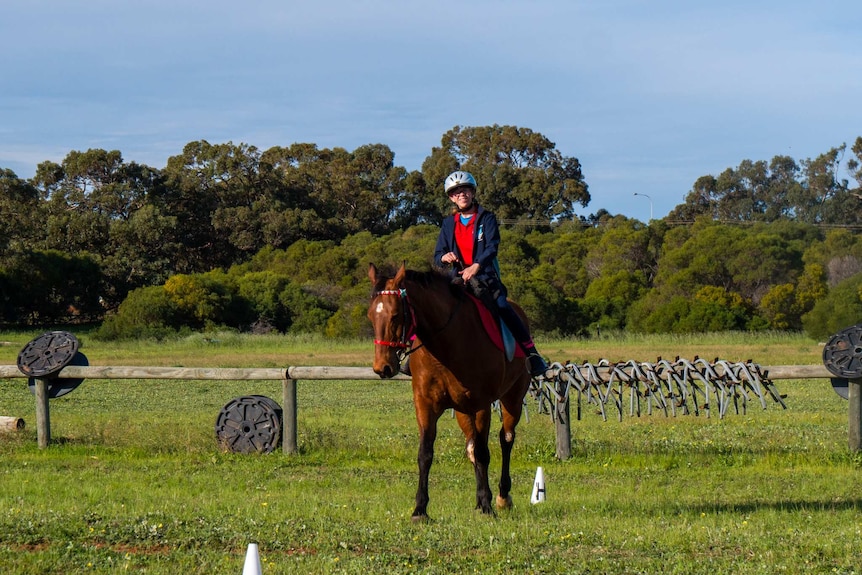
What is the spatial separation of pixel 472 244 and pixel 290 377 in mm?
4778

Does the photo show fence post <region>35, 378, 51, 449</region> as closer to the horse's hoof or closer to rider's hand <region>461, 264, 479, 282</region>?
the horse's hoof

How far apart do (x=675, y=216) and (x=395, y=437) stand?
8708 cm

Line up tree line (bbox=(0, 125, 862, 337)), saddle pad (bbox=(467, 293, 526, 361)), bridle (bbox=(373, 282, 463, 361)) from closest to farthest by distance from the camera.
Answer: bridle (bbox=(373, 282, 463, 361)) → saddle pad (bbox=(467, 293, 526, 361)) → tree line (bbox=(0, 125, 862, 337))

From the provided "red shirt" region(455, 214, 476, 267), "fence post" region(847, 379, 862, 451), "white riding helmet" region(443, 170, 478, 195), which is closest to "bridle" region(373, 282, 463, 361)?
"red shirt" region(455, 214, 476, 267)

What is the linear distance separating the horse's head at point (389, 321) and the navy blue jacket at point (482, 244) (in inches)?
50.4

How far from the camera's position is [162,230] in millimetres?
A: 69062

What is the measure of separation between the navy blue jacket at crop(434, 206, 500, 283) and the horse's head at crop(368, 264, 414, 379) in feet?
4.20

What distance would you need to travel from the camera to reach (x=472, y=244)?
9398 mm

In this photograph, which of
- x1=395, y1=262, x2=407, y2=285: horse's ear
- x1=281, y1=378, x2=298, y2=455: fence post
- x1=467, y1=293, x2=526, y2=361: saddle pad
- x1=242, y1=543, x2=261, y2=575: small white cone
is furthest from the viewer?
x1=281, y1=378, x2=298, y2=455: fence post

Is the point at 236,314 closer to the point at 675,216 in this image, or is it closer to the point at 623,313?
the point at 623,313

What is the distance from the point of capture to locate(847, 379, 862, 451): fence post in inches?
501

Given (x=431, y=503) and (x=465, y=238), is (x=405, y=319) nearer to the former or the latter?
(x=465, y=238)

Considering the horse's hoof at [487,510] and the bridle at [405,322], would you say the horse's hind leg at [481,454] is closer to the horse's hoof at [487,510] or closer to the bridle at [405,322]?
the horse's hoof at [487,510]

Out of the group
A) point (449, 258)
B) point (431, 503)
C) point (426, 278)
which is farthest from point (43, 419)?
point (426, 278)
